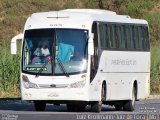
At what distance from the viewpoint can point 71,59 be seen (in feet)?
90.7

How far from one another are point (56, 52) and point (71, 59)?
53 centimetres

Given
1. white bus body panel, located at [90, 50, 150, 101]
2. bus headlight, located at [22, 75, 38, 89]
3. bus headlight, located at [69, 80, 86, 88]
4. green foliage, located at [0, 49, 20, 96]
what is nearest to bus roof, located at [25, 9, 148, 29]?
white bus body panel, located at [90, 50, 150, 101]

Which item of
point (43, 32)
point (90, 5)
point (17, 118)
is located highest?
point (90, 5)

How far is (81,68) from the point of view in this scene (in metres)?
27.5

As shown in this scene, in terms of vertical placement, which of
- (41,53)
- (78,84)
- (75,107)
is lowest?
(75,107)

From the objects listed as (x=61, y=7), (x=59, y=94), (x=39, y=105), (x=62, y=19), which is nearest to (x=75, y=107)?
(x=39, y=105)

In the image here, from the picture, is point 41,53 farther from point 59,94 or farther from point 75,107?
point 75,107

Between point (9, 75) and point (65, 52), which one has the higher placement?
point (65, 52)

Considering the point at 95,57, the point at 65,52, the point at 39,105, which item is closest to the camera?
the point at 65,52

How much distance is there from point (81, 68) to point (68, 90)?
85 cm

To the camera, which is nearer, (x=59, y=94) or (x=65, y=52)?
(x=59, y=94)

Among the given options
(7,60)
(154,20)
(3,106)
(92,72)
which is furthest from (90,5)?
(92,72)

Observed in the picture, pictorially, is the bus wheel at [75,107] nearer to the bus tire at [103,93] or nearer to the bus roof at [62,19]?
the bus tire at [103,93]

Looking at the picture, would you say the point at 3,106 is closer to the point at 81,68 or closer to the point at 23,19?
the point at 81,68
